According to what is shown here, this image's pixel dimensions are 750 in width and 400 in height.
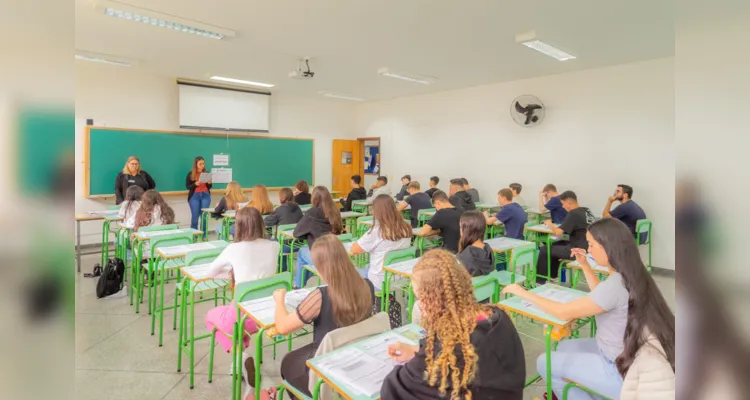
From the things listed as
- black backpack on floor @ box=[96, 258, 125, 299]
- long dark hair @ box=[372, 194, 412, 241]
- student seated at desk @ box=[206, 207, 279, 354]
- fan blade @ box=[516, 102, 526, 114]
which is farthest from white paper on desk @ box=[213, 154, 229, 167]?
student seated at desk @ box=[206, 207, 279, 354]

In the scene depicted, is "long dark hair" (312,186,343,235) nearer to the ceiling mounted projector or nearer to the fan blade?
the ceiling mounted projector

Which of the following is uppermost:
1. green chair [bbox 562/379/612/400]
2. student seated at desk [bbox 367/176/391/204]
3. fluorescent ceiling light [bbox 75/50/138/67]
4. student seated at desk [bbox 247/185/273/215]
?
fluorescent ceiling light [bbox 75/50/138/67]

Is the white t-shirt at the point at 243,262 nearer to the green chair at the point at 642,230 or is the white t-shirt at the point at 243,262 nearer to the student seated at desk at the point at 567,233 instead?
the student seated at desk at the point at 567,233

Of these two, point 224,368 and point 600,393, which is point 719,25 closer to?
point 600,393

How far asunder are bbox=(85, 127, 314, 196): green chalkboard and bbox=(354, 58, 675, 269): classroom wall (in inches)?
90.7

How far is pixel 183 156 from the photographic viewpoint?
7648 millimetres

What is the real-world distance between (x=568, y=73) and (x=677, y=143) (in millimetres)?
7168

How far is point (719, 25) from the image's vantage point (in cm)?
31

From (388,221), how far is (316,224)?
97 cm

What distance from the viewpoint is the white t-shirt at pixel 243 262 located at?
2783 millimetres

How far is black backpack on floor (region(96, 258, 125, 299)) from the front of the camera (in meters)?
4.16

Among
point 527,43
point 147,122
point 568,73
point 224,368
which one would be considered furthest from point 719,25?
point 147,122

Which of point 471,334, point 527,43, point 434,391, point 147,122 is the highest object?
point 527,43

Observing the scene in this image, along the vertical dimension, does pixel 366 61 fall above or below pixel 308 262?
above
